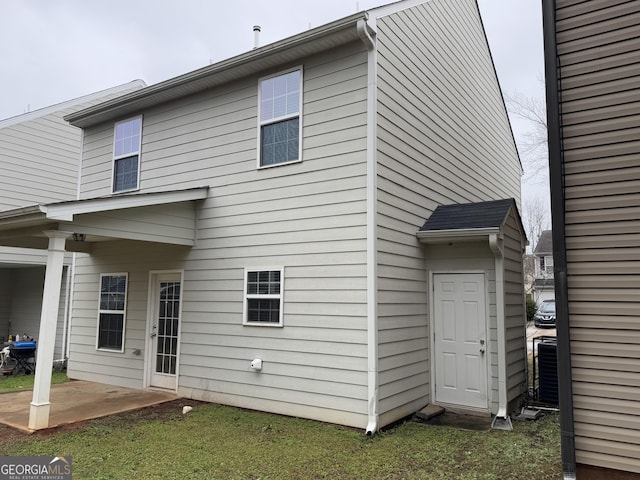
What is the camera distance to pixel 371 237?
5.77 metres

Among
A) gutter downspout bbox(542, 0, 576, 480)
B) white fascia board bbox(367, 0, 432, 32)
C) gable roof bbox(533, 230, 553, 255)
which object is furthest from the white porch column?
gable roof bbox(533, 230, 553, 255)

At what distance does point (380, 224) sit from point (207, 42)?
2763cm

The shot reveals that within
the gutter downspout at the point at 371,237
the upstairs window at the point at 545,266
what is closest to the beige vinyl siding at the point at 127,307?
the gutter downspout at the point at 371,237

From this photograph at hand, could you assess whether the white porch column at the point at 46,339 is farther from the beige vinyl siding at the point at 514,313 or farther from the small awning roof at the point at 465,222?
the beige vinyl siding at the point at 514,313

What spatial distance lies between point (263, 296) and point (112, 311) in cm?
380

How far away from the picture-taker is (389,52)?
6395mm

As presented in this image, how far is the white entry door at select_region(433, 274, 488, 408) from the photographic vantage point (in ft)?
21.6

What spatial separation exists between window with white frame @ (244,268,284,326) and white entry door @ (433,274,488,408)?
7.83ft

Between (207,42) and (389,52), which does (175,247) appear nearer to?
(389,52)

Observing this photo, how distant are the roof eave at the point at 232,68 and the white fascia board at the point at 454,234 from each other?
2.89 meters

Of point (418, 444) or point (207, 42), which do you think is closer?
point (418, 444)

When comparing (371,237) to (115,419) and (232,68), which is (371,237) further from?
(115,419)

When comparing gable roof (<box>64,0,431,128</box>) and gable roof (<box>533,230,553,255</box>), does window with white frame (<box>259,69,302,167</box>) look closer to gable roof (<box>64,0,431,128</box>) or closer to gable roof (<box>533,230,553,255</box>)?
gable roof (<box>64,0,431,128</box>)

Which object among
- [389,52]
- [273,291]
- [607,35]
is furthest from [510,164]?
[607,35]
